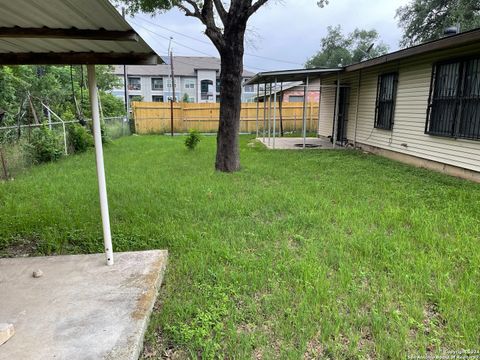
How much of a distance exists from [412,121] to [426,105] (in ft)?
2.02

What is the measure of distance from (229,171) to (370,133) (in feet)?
17.2

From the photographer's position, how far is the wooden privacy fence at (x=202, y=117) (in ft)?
59.1

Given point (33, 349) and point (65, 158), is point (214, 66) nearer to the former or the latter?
point (65, 158)

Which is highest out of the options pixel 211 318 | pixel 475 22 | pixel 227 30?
pixel 475 22

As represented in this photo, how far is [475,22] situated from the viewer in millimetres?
16938

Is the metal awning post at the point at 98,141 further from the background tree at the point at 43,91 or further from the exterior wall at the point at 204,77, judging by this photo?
the exterior wall at the point at 204,77

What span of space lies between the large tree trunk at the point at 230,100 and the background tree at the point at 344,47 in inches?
1317

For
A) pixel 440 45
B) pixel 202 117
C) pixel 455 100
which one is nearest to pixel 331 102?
pixel 455 100

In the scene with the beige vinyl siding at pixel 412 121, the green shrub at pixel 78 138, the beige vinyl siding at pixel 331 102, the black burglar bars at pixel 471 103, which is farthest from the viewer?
the beige vinyl siding at pixel 331 102

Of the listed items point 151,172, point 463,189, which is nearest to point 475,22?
point 463,189

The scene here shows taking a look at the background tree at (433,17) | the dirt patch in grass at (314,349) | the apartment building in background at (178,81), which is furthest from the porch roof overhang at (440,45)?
the apartment building in background at (178,81)

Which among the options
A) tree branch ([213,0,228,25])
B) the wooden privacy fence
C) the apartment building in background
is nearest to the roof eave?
tree branch ([213,0,228,25])

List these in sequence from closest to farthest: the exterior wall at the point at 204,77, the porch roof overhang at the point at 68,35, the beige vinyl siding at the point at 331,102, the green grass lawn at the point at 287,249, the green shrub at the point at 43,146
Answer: the porch roof overhang at the point at 68,35 < the green grass lawn at the point at 287,249 < the green shrub at the point at 43,146 < the beige vinyl siding at the point at 331,102 < the exterior wall at the point at 204,77

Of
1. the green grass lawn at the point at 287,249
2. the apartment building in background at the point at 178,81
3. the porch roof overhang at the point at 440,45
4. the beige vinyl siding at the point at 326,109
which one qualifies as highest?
the apartment building in background at the point at 178,81
